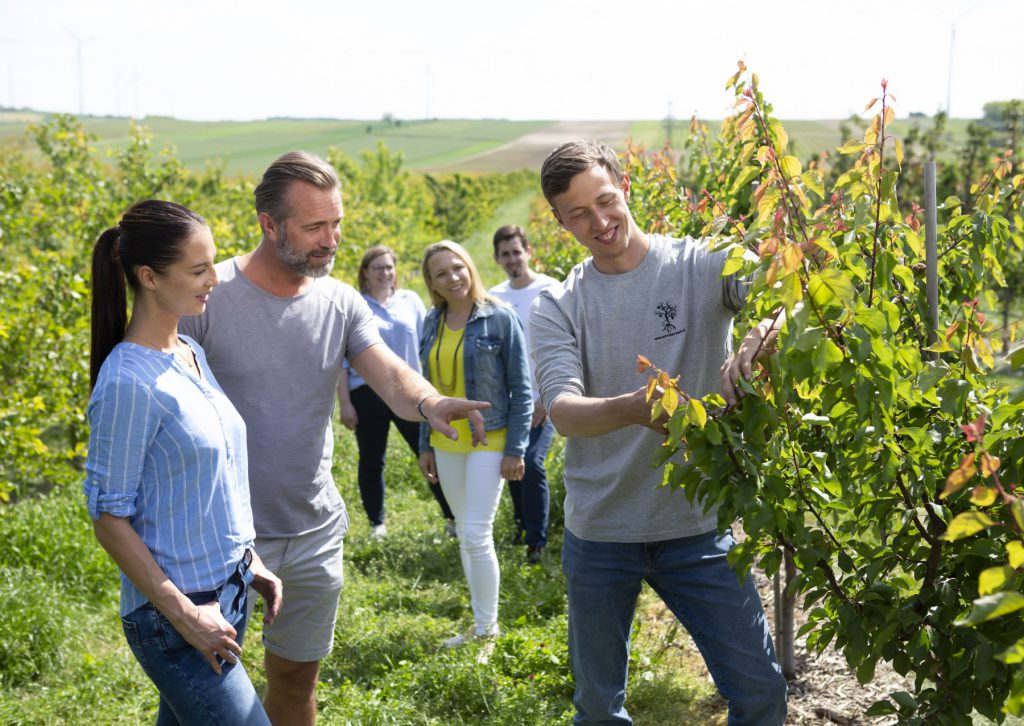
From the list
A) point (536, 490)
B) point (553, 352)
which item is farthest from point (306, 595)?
point (536, 490)

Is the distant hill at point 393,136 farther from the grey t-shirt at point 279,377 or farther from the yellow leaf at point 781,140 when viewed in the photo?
the yellow leaf at point 781,140

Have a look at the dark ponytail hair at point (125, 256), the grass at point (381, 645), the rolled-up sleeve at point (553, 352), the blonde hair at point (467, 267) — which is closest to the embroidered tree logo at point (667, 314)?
the rolled-up sleeve at point (553, 352)

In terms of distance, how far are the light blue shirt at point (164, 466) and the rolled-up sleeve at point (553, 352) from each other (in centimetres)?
86

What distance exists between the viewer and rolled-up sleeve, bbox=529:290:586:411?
8.68ft

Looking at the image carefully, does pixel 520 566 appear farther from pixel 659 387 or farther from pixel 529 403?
pixel 659 387

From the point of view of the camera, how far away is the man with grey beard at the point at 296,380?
2.89 metres

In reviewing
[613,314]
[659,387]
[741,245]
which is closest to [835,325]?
[741,245]

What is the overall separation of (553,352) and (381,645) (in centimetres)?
253

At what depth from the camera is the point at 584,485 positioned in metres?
2.82

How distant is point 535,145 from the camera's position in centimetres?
7625

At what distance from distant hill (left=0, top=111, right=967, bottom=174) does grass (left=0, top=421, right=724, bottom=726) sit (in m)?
50.5

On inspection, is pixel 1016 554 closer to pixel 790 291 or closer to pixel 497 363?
pixel 790 291

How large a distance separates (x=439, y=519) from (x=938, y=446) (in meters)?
4.90

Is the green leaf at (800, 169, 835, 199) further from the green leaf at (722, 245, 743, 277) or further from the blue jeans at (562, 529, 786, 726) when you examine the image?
the blue jeans at (562, 529, 786, 726)
